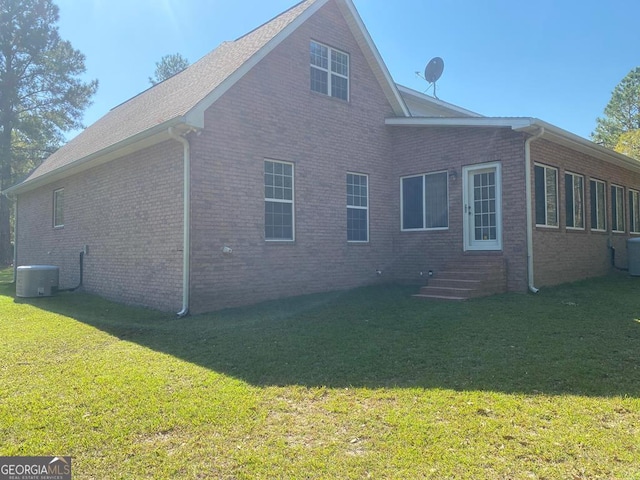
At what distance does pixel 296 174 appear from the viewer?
1015 centimetres

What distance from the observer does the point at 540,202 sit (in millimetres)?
10359

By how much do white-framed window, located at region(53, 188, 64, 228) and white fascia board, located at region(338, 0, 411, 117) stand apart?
385 inches

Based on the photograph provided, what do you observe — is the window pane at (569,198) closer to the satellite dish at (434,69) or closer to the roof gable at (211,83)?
the roof gable at (211,83)

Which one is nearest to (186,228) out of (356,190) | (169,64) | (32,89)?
(356,190)

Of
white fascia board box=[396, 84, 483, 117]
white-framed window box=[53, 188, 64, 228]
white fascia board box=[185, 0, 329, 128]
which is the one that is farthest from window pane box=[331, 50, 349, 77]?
white-framed window box=[53, 188, 64, 228]

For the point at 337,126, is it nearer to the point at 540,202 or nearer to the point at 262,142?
the point at 262,142

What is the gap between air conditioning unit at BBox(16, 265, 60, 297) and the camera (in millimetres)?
11797

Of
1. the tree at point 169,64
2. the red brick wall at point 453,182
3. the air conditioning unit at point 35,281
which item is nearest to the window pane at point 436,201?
the red brick wall at point 453,182

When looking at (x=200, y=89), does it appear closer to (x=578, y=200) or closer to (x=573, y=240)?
(x=573, y=240)

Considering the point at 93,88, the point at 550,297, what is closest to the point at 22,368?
the point at 550,297

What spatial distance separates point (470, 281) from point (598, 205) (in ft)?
21.3

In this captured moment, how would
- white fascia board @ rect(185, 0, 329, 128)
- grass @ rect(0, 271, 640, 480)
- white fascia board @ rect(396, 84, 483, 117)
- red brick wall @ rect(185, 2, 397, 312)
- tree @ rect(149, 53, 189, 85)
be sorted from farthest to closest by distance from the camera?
tree @ rect(149, 53, 189, 85), white fascia board @ rect(396, 84, 483, 117), red brick wall @ rect(185, 2, 397, 312), white fascia board @ rect(185, 0, 329, 128), grass @ rect(0, 271, 640, 480)

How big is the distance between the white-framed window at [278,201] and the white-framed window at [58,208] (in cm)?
780

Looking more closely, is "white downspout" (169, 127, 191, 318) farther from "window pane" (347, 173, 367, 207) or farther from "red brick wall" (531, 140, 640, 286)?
"red brick wall" (531, 140, 640, 286)
